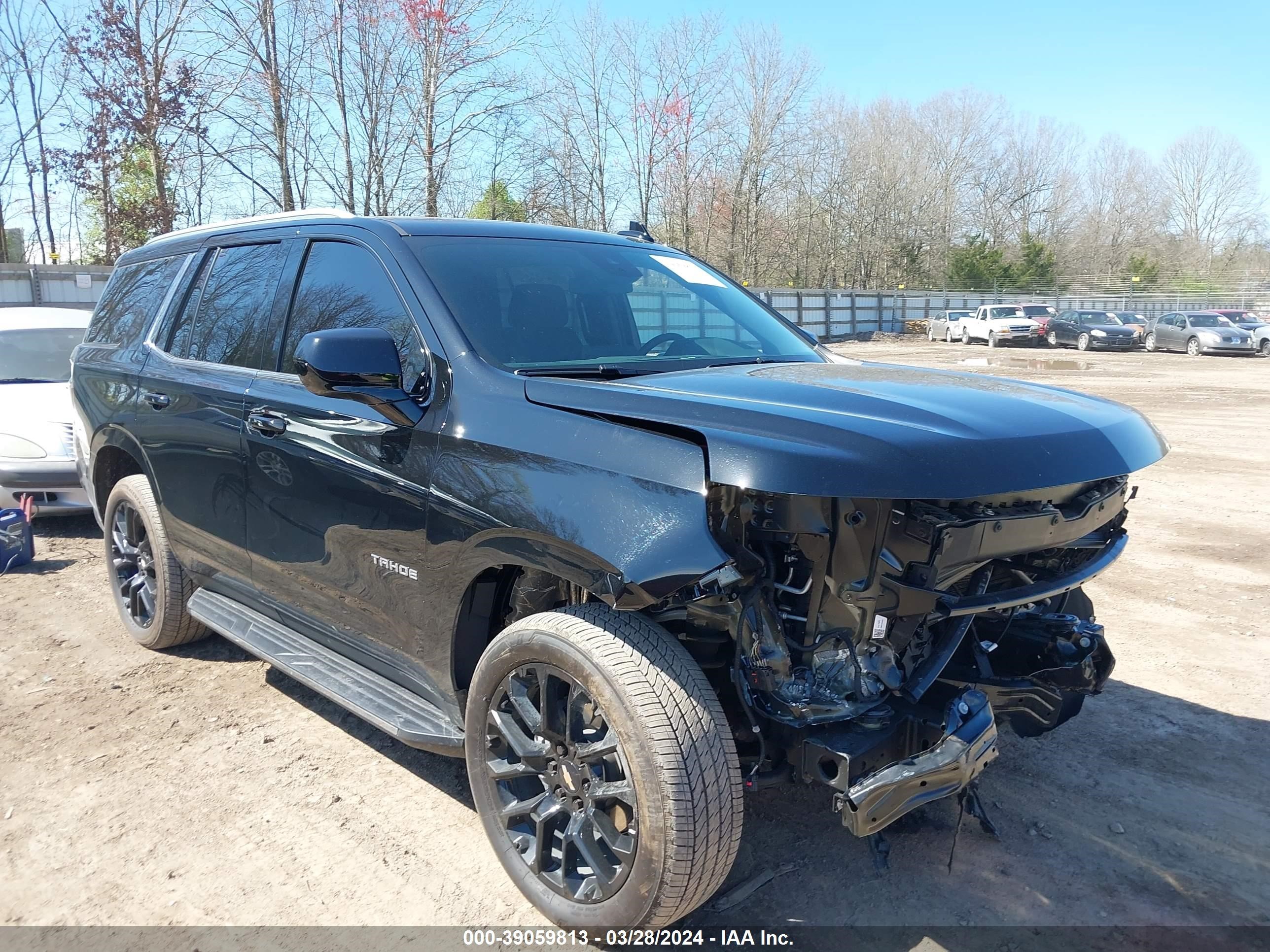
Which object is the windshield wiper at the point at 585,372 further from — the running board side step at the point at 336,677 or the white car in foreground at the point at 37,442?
the white car in foreground at the point at 37,442

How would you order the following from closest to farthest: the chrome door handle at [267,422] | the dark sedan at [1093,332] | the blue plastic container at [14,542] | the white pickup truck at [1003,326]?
the chrome door handle at [267,422]
the blue plastic container at [14,542]
the dark sedan at [1093,332]
the white pickup truck at [1003,326]

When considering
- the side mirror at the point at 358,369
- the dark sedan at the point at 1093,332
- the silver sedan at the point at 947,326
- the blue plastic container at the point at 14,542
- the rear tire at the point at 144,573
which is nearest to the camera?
the side mirror at the point at 358,369

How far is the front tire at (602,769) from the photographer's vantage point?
227cm

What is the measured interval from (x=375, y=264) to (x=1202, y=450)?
10.9 metres

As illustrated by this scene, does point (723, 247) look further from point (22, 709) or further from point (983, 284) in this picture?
point (22, 709)

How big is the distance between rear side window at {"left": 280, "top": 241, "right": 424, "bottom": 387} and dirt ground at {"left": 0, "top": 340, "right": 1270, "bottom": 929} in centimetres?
152

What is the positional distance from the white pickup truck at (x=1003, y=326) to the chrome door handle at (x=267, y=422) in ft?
123

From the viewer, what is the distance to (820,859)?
2.97 meters

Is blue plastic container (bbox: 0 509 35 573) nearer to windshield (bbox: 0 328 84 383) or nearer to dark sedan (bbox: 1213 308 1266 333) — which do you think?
windshield (bbox: 0 328 84 383)

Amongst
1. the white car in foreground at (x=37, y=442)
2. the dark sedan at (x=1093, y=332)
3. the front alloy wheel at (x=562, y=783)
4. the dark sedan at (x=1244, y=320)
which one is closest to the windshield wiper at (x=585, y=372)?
the front alloy wheel at (x=562, y=783)

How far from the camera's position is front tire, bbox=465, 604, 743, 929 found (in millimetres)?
2266

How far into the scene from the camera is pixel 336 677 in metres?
3.30

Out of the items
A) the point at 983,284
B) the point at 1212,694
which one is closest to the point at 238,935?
the point at 1212,694

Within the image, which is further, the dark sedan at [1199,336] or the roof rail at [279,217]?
the dark sedan at [1199,336]
